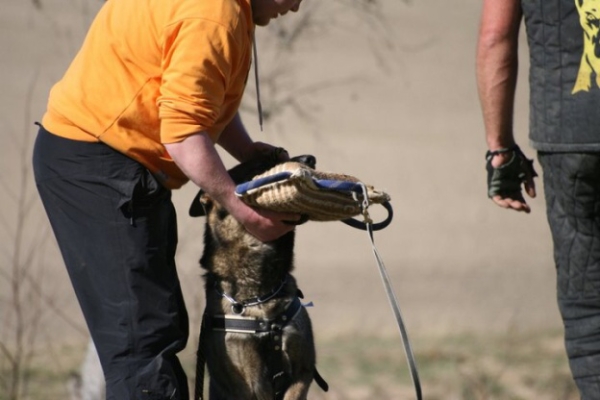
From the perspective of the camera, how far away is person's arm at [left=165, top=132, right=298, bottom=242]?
3.50 meters

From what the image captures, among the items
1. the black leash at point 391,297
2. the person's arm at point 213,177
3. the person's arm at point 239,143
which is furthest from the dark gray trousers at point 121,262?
the black leash at point 391,297

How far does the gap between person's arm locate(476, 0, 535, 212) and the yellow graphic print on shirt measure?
28 centimetres

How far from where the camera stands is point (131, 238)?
12.1 feet

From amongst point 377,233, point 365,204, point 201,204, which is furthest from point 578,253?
point 377,233

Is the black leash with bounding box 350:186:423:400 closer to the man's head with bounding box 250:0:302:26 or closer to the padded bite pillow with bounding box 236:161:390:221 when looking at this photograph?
the padded bite pillow with bounding box 236:161:390:221

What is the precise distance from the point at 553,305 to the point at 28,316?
5184 mm

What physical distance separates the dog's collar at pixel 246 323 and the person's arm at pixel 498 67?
1.11 metres

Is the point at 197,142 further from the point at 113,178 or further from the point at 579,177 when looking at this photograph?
the point at 579,177

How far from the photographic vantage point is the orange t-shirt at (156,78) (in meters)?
3.46

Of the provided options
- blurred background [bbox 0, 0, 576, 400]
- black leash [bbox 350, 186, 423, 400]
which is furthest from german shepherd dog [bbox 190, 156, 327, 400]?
blurred background [bbox 0, 0, 576, 400]

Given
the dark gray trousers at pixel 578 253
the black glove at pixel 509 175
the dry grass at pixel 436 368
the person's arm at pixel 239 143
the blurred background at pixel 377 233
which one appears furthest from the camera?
the blurred background at pixel 377 233

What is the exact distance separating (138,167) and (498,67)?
132cm

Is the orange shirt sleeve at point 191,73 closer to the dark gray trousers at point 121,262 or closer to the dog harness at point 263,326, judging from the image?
the dark gray trousers at point 121,262

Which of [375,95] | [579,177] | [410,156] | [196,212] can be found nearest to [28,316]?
[196,212]
